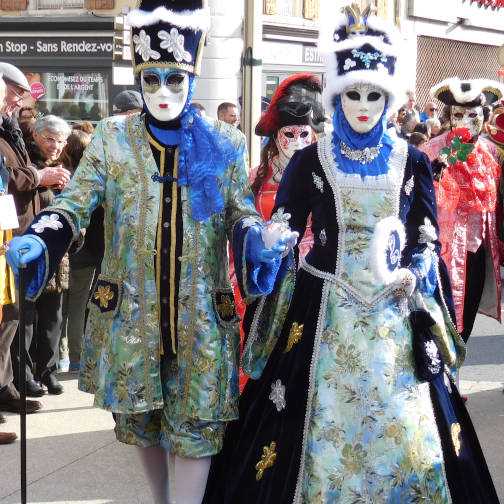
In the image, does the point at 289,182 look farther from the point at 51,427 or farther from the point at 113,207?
the point at 51,427

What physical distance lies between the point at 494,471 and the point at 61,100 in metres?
11.6

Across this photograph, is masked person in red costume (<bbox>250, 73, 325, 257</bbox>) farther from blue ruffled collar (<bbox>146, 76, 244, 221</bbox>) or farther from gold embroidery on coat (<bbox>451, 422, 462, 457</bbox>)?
gold embroidery on coat (<bbox>451, 422, 462, 457</bbox>)

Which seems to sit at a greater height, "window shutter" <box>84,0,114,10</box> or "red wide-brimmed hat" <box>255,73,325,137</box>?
"window shutter" <box>84,0,114,10</box>

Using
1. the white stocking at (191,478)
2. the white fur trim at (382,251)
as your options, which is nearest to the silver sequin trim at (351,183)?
the white fur trim at (382,251)

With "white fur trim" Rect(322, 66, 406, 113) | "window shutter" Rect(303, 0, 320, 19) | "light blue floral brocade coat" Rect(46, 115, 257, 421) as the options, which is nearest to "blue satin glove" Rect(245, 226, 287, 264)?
"light blue floral brocade coat" Rect(46, 115, 257, 421)

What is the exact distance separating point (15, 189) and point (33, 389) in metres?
1.22

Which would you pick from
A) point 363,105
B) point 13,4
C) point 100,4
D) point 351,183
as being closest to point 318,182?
point 351,183

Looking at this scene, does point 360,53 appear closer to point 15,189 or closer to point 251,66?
point 15,189

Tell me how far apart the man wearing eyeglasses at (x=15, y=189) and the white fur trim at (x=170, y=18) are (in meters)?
1.84

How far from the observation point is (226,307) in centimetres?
350

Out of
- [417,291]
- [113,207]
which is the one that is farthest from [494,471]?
[113,207]

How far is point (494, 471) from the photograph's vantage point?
14.8 feet

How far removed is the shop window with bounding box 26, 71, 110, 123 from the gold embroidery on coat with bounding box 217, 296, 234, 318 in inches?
443

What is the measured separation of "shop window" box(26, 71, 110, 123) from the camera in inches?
571
